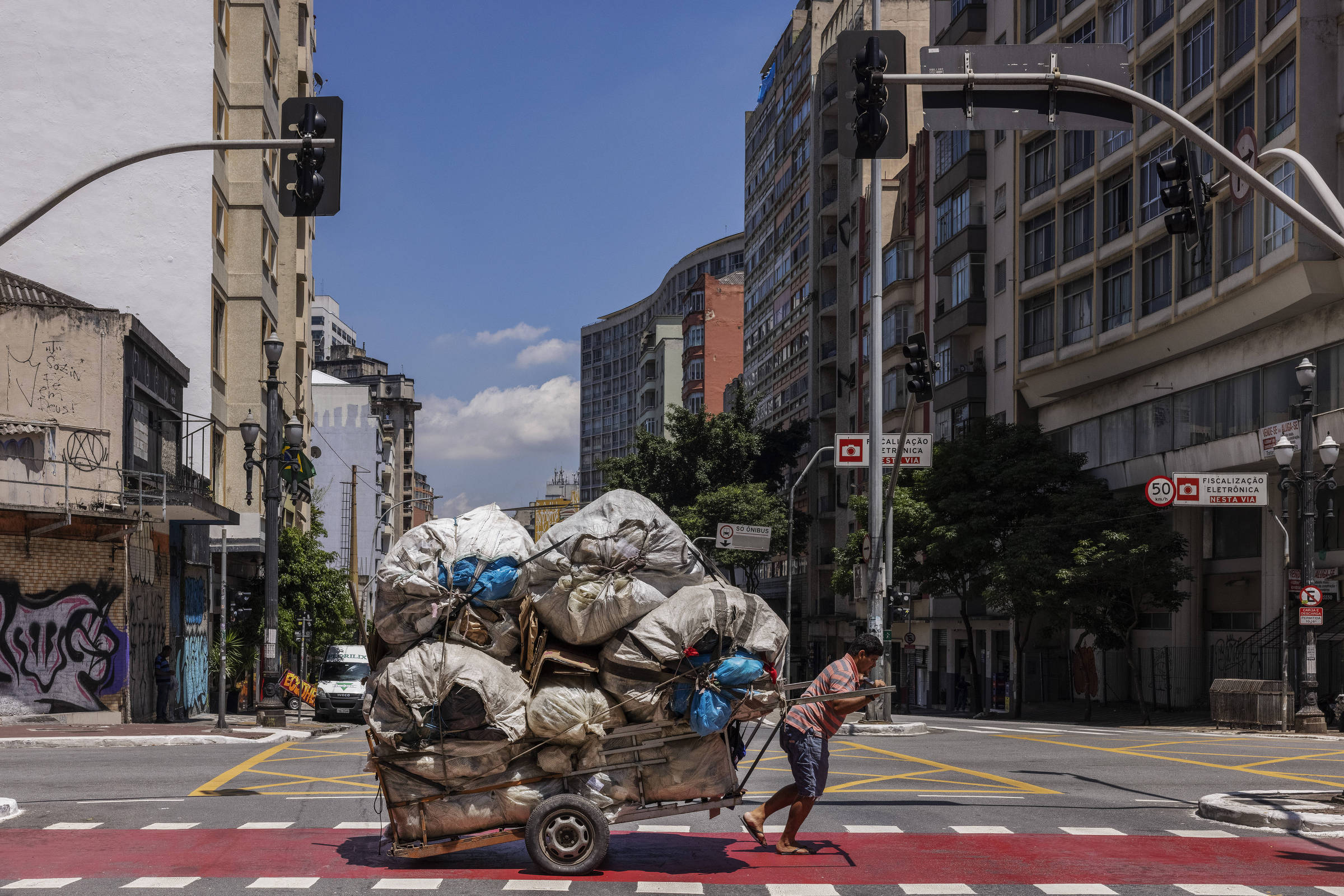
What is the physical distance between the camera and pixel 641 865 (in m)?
10.4

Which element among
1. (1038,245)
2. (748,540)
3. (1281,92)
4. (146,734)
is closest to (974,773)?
(146,734)

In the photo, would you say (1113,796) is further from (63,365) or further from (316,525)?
(316,525)

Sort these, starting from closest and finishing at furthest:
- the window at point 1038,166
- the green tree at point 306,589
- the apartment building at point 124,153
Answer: the apartment building at point 124,153, the green tree at point 306,589, the window at point 1038,166

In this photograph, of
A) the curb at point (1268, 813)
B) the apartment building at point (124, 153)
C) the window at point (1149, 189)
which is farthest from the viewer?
Answer: the window at point (1149, 189)

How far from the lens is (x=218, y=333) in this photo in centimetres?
4084

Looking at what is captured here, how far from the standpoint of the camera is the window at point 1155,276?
129 ft

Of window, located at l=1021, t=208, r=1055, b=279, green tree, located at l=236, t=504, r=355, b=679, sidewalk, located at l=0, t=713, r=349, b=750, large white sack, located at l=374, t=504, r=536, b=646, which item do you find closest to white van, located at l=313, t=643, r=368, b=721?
sidewalk, located at l=0, t=713, r=349, b=750

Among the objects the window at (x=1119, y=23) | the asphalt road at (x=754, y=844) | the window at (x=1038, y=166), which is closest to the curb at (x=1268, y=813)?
the asphalt road at (x=754, y=844)

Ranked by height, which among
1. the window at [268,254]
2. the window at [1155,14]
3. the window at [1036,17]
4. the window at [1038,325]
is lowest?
the window at [1038,325]

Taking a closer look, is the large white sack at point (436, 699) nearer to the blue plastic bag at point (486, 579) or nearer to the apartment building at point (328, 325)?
the blue plastic bag at point (486, 579)

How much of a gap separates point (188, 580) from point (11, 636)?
10095 mm

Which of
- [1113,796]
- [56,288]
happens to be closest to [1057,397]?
[56,288]

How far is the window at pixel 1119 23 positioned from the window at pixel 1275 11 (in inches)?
284

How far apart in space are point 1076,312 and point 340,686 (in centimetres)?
2594
